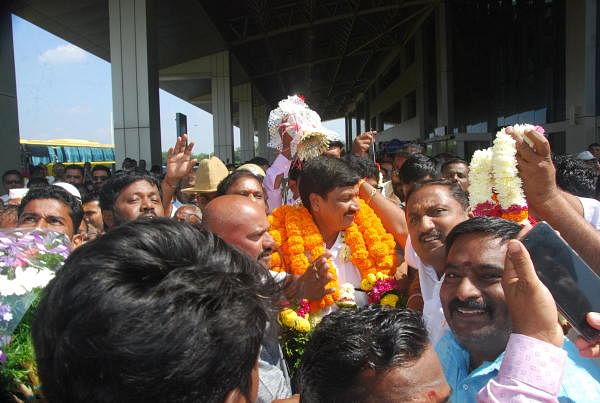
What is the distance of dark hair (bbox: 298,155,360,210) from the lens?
300 centimetres

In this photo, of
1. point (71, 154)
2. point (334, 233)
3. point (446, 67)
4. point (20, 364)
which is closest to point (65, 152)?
point (71, 154)

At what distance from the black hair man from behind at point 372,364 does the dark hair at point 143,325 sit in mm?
346

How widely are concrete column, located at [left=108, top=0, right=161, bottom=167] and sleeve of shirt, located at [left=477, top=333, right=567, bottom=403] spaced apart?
9.66m

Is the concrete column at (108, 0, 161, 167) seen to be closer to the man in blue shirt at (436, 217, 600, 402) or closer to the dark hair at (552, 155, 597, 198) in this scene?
the dark hair at (552, 155, 597, 198)

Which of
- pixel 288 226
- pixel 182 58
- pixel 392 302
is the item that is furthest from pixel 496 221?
pixel 182 58

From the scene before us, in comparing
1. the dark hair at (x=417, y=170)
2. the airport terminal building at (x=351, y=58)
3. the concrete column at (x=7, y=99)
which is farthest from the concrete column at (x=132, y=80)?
the dark hair at (x=417, y=170)

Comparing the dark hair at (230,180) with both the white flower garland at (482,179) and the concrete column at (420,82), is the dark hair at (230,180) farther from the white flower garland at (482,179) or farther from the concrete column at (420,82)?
the concrete column at (420,82)

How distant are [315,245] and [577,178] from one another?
8.20 feet

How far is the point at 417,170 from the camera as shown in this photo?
184 inches

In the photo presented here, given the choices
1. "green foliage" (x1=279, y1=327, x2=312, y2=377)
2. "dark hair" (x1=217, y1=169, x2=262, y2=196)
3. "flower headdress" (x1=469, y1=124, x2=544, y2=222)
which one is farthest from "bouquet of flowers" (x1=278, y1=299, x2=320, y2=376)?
"dark hair" (x1=217, y1=169, x2=262, y2=196)

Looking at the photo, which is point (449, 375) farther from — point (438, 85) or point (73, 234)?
point (438, 85)

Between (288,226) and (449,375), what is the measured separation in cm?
159

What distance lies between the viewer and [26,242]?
163 centimetres

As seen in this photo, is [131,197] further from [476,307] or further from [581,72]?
[581,72]
